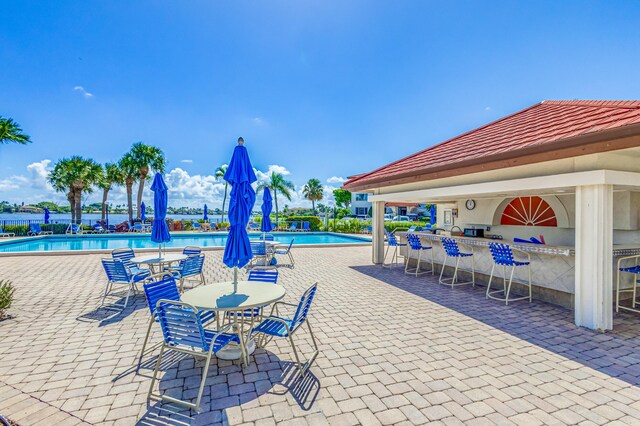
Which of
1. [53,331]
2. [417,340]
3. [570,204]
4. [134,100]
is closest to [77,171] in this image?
[134,100]

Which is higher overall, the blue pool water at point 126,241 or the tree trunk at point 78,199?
the tree trunk at point 78,199

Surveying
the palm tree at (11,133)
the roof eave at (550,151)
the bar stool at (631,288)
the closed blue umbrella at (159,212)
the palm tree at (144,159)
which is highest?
the palm tree at (144,159)

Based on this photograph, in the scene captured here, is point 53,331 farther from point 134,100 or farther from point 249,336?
point 134,100

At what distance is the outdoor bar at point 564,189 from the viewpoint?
4.93m

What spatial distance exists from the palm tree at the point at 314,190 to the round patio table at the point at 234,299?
46.3 meters

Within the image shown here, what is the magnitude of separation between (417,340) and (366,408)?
1973 millimetres

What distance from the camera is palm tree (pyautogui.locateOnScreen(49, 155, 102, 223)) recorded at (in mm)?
25422

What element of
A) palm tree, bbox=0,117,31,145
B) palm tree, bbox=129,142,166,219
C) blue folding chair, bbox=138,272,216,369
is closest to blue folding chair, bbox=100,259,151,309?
blue folding chair, bbox=138,272,216,369

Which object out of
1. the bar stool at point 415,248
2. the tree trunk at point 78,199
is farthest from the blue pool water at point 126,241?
the bar stool at point 415,248

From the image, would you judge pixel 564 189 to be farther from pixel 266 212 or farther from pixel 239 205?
pixel 266 212

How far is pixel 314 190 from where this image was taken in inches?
1991

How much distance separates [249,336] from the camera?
4004 mm

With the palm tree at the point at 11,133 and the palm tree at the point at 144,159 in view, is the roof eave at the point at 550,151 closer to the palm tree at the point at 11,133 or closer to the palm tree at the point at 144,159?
the palm tree at the point at 11,133

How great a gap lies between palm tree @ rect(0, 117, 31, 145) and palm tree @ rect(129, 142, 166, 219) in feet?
76.6
